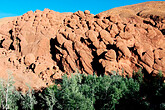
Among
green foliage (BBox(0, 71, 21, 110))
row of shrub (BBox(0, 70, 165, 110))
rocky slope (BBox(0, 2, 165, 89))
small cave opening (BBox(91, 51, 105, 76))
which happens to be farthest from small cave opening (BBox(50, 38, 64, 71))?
green foliage (BBox(0, 71, 21, 110))

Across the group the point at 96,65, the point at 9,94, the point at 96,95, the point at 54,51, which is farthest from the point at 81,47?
the point at 9,94

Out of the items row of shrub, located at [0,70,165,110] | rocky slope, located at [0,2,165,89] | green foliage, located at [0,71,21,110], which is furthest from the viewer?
rocky slope, located at [0,2,165,89]

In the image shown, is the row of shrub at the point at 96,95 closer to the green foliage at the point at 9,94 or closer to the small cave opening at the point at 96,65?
the green foliage at the point at 9,94

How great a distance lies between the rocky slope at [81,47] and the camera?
100 feet

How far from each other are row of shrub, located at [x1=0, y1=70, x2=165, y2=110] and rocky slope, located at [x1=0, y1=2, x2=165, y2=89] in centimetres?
297

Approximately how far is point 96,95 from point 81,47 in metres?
12.3

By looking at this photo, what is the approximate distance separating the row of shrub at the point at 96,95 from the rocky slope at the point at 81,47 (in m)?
2.97

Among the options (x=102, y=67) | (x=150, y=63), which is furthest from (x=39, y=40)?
Answer: (x=150, y=63)

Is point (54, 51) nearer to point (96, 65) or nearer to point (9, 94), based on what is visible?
point (96, 65)

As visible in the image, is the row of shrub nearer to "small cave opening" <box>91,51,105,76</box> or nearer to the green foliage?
the green foliage

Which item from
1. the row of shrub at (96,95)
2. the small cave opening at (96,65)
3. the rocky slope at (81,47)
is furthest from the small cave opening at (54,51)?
the small cave opening at (96,65)

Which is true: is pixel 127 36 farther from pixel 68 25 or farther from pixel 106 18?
pixel 68 25

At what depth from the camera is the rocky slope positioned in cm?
3056

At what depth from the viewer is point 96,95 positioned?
2786 cm
